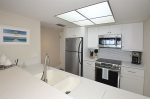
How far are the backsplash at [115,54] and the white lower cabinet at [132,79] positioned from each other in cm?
67

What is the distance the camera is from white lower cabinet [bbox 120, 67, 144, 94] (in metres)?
2.19

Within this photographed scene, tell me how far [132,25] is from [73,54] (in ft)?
7.07

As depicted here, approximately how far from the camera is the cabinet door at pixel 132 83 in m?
2.19

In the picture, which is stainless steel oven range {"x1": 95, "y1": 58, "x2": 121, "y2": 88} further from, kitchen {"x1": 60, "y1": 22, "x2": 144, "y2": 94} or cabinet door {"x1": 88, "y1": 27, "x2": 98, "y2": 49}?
cabinet door {"x1": 88, "y1": 27, "x2": 98, "y2": 49}

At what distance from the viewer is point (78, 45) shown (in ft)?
10.5

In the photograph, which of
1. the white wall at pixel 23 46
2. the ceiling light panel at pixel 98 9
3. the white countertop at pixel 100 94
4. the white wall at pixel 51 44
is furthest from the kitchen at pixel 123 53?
the white countertop at pixel 100 94

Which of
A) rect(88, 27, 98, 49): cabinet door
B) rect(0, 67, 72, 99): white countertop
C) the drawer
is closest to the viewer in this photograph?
rect(0, 67, 72, 99): white countertop

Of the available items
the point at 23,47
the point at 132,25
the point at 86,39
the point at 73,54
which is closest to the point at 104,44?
the point at 86,39

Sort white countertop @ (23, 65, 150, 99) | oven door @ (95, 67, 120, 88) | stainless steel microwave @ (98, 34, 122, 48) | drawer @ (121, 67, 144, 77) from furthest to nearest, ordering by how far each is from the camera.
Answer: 1. stainless steel microwave @ (98, 34, 122, 48)
2. oven door @ (95, 67, 120, 88)
3. drawer @ (121, 67, 144, 77)
4. white countertop @ (23, 65, 150, 99)

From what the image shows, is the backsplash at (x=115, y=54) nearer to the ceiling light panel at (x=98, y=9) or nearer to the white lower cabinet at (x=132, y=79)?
the white lower cabinet at (x=132, y=79)

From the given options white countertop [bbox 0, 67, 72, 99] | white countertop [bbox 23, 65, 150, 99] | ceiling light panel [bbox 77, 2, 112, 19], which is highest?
ceiling light panel [bbox 77, 2, 112, 19]

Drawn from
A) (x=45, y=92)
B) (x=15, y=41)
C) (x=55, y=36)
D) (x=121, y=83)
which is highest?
(x=55, y=36)

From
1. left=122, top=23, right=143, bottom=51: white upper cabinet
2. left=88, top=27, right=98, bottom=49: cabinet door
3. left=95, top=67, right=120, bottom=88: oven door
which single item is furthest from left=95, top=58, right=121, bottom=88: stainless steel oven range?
left=88, top=27, right=98, bottom=49: cabinet door

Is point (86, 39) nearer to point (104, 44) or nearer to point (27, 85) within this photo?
point (104, 44)
